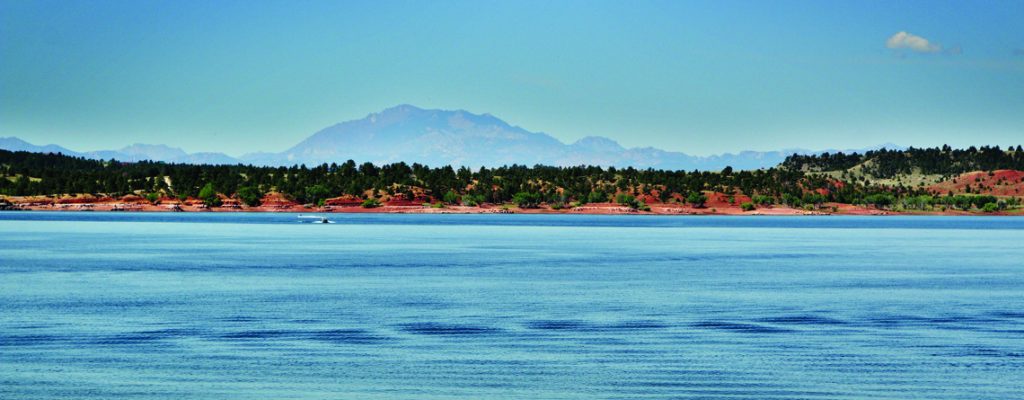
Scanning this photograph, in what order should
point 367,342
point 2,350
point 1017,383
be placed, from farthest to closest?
1. point 367,342
2. point 2,350
3. point 1017,383

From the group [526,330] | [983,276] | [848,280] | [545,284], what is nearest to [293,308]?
[526,330]

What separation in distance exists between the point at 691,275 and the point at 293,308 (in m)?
26.2

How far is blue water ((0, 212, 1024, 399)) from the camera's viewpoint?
30766 millimetres

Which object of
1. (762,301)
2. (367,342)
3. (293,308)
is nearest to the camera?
(367,342)

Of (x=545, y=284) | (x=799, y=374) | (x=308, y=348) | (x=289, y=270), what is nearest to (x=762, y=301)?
(x=545, y=284)

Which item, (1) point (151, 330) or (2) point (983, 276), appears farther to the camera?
(2) point (983, 276)

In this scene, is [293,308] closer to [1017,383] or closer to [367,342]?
[367,342]

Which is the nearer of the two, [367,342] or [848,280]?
[367,342]

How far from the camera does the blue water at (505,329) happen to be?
30.8 meters

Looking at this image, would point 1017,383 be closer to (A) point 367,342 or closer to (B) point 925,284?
(A) point 367,342

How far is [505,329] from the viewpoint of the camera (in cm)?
4066

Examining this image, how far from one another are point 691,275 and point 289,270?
22.2 meters

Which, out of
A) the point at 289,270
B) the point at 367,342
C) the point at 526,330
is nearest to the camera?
the point at 367,342

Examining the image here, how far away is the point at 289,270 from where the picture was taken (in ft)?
226
